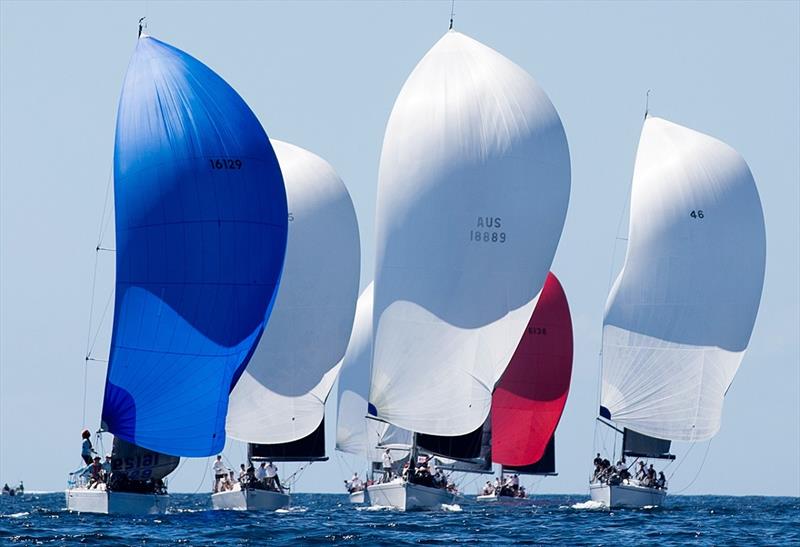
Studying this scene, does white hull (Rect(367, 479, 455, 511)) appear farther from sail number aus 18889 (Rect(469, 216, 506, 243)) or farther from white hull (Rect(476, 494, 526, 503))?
white hull (Rect(476, 494, 526, 503))

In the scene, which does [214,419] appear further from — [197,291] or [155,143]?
[155,143]

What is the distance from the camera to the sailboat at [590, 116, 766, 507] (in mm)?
53125

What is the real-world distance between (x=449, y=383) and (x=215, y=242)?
26.2ft

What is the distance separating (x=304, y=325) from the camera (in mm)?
50125

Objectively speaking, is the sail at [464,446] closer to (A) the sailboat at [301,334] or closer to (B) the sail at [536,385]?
(A) the sailboat at [301,334]

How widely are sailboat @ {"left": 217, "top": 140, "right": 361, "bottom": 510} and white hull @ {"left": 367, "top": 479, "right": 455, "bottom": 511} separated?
13.8ft

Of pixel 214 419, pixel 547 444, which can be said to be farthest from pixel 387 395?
pixel 547 444

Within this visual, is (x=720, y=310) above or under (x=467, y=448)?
above

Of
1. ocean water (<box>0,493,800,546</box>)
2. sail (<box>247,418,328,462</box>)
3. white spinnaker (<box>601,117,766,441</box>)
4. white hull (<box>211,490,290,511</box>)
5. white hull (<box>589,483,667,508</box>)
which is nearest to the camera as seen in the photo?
ocean water (<box>0,493,800,546</box>)

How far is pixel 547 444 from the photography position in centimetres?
6191

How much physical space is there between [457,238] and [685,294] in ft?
34.9

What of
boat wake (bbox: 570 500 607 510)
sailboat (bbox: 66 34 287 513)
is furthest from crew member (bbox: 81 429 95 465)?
boat wake (bbox: 570 500 607 510)

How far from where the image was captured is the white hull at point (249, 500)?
48.2 metres

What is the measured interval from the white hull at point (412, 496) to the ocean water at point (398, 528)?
298 mm
